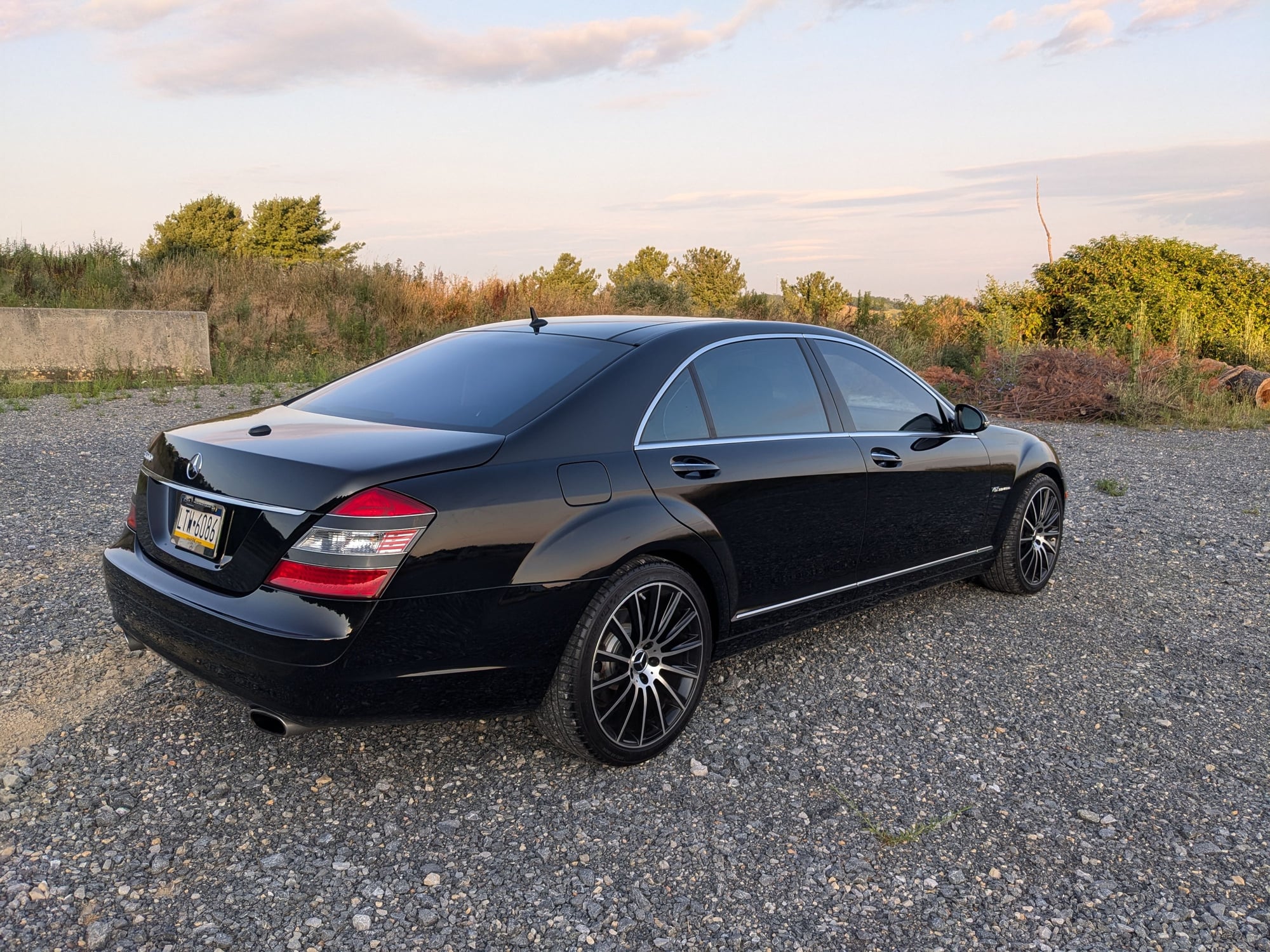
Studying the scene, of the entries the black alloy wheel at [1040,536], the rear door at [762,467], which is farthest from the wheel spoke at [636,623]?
the black alloy wheel at [1040,536]

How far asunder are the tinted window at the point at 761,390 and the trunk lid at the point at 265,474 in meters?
1.06

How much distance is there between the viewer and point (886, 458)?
4422 millimetres

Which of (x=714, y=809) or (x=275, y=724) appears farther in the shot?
(x=714, y=809)

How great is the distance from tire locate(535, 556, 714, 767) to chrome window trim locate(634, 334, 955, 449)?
0.46 meters

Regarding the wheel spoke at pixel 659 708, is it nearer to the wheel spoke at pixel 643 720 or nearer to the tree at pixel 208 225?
the wheel spoke at pixel 643 720

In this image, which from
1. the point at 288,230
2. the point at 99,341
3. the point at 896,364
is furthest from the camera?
the point at 288,230

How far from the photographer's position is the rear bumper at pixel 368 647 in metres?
2.79

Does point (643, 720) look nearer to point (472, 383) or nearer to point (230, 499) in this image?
point (472, 383)

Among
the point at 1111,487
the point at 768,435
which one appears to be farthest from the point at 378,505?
the point at 1111,487

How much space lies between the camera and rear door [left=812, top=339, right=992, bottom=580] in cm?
440

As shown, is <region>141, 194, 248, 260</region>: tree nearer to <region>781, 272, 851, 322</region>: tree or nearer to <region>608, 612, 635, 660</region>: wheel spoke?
<region>781, 272, 851, 322</region>: tree

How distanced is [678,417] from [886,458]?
4.13 ft

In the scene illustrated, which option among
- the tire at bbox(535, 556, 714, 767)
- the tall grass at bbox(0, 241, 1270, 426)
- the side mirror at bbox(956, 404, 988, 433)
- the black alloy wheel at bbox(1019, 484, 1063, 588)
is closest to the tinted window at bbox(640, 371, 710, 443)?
the tire at bbox(535, 556, 714, 767)

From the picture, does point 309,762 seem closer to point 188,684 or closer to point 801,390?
point 188,684
